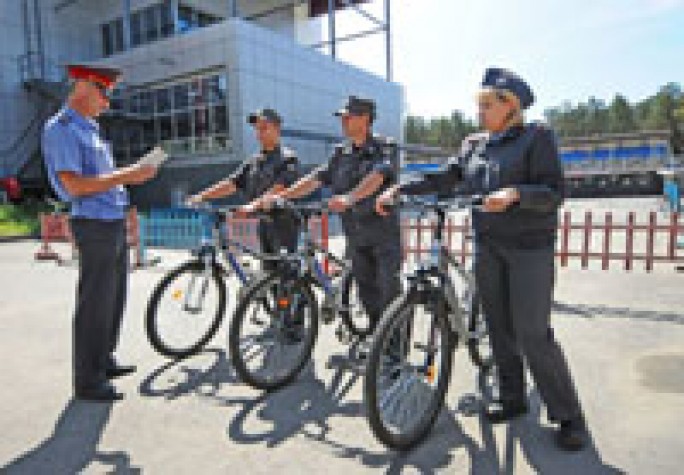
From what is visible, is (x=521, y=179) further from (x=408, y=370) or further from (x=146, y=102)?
(x=146, y=102)

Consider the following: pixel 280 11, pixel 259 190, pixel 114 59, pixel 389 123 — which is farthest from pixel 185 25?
pixel 259 190

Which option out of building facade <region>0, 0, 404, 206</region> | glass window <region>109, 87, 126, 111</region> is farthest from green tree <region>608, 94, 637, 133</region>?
glass window <region>109, 87, 126, 111</region>

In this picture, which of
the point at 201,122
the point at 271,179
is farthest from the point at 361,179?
the point at 201,122

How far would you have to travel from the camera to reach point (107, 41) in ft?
86.3

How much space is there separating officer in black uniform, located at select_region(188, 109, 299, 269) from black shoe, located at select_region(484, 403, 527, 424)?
2.14 m

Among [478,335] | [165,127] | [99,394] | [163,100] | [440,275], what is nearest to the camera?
[440,275]

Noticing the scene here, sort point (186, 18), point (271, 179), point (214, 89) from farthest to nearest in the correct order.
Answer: point (186, 18) < point (214, 89) < point (271, 179)

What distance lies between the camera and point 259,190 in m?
4.56

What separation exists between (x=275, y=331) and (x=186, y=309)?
2.85ft

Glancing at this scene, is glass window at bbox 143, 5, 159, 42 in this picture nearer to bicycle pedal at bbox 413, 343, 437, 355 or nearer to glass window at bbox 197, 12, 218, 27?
glass window at bbox 197, 12, 218, 27

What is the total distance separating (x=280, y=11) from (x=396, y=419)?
31332 mm

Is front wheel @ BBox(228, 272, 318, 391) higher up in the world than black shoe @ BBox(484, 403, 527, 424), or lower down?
higher up

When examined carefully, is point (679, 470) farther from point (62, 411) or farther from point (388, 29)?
point (388, 29)

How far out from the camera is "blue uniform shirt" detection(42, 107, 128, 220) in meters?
3.19
